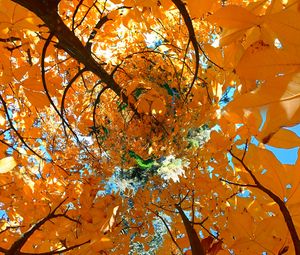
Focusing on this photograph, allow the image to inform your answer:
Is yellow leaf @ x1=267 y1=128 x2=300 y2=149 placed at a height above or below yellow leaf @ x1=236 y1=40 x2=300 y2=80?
below

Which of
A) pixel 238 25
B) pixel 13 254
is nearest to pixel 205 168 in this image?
pixel 13 254

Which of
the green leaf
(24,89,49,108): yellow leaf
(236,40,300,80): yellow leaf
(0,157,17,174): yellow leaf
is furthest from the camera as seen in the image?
the green leaf

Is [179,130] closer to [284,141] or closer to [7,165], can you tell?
[7,165]

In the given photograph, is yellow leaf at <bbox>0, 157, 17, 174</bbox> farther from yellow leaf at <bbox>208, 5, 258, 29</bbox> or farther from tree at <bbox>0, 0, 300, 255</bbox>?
yellow leaf at <bbox>208, 5, 258, 29</bbox>

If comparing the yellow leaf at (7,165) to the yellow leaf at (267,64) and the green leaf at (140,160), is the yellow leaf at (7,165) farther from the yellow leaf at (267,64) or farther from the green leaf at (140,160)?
the green leaf at (140,160)

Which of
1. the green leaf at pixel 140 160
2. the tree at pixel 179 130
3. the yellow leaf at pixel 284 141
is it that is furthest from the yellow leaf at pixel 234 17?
the green leaf at pixel 140 160

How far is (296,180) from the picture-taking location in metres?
0.37

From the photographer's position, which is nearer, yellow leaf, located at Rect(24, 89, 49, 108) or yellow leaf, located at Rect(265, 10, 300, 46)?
yellow leaf, located at Rect(265, 10, 300, 46)

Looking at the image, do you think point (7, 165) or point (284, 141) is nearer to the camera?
point (284, 141)

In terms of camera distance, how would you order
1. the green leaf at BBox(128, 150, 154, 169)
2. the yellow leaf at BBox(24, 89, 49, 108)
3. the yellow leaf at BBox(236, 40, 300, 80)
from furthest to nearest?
the green leaf at BBox(128, 150, 154, 169), the yellow leaf at BBox(24, 89, 49, 108), the yellow leaf at BBox(236, 40, 300, 80)

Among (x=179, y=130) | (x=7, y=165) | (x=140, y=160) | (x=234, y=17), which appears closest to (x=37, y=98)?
(x=7, y=165)

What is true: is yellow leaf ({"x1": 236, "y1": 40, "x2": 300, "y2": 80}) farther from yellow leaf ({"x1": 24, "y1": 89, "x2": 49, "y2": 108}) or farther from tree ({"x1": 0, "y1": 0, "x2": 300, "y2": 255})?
yellow leaf ({"x1": 24, "y1": 89, "x2": 49, "y2": 108})

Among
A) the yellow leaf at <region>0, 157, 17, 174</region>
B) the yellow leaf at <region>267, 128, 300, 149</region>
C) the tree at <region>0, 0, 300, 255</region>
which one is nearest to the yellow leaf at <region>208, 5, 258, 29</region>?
the tree at <region>0, 0, 300, 255</region>

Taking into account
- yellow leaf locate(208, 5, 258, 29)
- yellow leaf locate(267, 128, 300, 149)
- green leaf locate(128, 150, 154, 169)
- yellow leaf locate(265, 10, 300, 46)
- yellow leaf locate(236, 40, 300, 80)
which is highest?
green leaf locate(128, 150, 154, 169)
